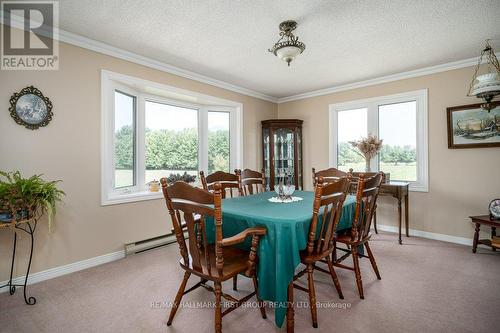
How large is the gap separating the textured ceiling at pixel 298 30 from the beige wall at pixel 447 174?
34 cm

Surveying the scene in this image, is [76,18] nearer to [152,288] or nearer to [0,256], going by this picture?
[0,256]

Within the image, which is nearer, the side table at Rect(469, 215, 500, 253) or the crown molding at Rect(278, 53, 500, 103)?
the side table at Rect(469, 215, 500, 253)

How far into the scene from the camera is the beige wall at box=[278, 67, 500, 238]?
3318mm

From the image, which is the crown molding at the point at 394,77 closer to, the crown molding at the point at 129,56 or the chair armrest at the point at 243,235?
the crown molding at the point at 129,56

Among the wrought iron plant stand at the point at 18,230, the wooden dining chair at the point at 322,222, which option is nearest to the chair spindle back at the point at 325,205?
the wooden dining chair at the point at 322,222

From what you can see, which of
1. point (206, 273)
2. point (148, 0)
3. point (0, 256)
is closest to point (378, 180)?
point (206, 273)

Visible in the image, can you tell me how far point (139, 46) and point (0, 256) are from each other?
250 centimetres

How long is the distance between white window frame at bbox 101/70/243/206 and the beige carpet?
926mm

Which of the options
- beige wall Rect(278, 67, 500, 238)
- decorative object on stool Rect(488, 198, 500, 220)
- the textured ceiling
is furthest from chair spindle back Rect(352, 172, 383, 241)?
beige wall Rect(278, 67, 500, 238)

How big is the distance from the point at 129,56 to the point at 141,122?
2.83 ft

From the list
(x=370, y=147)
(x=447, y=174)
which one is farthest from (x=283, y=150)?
(x=447, y=174)

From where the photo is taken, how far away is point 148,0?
2.12m

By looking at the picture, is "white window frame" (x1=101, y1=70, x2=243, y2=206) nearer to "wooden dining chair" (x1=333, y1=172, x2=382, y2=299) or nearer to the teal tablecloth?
the teal tablecloth

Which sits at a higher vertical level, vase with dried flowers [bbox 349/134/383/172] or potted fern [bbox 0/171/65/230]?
vase with dried flowers [bbox 349/134/383/172]
